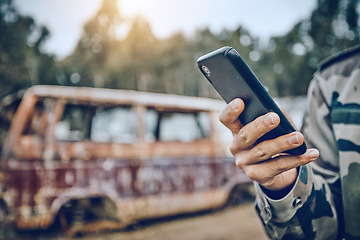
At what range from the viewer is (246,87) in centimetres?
75

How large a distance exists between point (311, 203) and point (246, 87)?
1.73 ft

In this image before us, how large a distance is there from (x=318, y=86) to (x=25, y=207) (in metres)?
3.14

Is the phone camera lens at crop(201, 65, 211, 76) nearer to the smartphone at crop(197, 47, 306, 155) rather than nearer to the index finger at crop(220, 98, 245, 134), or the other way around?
the smartphone at crop(197, 47, 306, 155)

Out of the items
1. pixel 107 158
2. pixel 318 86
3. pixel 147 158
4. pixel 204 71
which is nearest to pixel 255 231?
pixel 147 158

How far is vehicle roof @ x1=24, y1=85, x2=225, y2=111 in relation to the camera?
3152 mm

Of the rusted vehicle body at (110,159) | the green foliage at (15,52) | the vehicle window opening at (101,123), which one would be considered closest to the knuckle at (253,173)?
the rusted vehicle body at (110,159)

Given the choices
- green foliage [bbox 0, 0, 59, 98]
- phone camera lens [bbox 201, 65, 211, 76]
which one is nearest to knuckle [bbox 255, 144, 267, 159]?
phone camera lens [bbox 201, 65, 211, 76]

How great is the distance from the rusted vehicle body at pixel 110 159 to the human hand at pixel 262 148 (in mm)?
2754

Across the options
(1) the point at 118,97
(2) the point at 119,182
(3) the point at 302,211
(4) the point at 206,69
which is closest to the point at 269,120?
(4) the point at 206,69

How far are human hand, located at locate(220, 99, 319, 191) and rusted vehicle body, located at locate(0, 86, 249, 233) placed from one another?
2754 millimetres

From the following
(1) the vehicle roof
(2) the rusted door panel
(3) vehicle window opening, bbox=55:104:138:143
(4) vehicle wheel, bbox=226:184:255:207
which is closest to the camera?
(2) the rusted door panel

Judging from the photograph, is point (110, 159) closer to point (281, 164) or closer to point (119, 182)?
point (119, 182)

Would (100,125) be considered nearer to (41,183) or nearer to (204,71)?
(41,183)

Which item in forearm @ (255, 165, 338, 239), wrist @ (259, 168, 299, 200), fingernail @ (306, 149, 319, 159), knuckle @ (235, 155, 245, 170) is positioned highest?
fingernail @ (306, 149, 319, 159)
